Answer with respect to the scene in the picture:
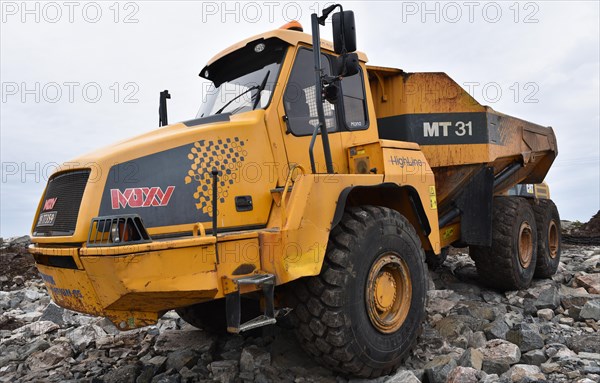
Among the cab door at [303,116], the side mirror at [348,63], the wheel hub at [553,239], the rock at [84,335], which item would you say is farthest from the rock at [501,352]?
the wheel hub at [553,239]

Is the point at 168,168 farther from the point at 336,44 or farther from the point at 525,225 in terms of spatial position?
the point at 525,225

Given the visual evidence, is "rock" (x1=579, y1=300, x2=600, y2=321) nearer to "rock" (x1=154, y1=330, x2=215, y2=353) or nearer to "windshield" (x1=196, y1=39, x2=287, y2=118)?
"rock" (x1=154, y1=330, x2=215, y2=353)

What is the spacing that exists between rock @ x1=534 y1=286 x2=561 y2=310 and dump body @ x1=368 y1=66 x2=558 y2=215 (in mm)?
1409

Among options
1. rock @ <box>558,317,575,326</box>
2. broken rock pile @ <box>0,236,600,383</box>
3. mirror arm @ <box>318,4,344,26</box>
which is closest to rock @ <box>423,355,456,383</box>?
broken rock pile @ <box>0,236,600,383</box>

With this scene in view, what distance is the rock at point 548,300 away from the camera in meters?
5.45

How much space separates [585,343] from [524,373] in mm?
1091

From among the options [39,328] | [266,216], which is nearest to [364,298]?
[266,216]

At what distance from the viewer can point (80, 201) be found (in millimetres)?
3018

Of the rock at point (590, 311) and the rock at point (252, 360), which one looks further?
the rock at point (590, 311)

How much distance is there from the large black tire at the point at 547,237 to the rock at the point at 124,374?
5.51m

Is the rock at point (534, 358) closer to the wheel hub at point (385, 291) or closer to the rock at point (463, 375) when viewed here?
the rock at point (463, 375)

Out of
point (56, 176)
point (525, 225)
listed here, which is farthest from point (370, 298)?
point (525, 225)

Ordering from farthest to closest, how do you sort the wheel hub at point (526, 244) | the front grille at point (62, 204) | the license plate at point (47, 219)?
the wheel hub at point (526, 244)
the license plate at point (47, 219)
the front grille at point (62, 204)

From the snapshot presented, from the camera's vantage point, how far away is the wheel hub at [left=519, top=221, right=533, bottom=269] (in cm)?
649
